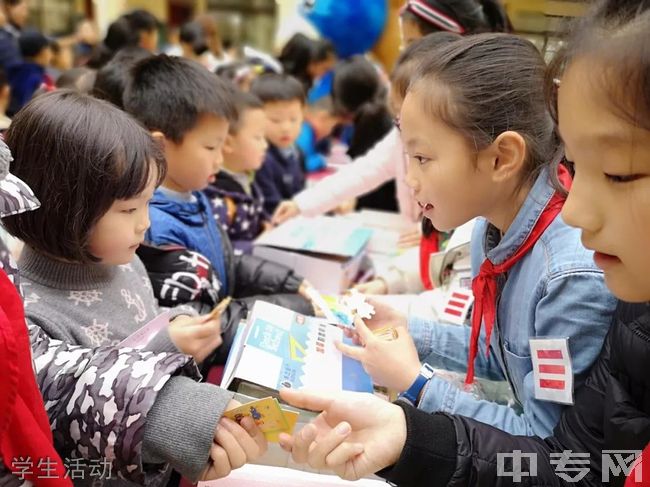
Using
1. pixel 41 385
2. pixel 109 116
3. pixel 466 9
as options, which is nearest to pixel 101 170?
pixel 109 116

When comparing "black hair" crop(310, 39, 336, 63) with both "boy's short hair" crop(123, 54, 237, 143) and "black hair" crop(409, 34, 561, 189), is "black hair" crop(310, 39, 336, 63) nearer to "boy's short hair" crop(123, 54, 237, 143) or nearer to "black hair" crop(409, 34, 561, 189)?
"boy's short hair" crop(123, 54, 237, 143)

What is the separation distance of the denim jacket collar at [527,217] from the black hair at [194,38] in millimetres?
3610

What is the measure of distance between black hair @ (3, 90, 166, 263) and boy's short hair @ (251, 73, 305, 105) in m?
1.50

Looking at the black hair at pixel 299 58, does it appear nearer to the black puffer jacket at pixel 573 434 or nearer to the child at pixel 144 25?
the child at pixel 144 25

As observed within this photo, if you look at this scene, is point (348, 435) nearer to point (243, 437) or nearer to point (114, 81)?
point (243, 437)

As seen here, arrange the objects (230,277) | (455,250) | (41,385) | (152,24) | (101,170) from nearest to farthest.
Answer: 1. (41,385)
2. (101,170)
3. (455,250)
4. (230,277)
5. (152,24)

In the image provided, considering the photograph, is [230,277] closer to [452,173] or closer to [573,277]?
[452,173]

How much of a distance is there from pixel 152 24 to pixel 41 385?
3179mm

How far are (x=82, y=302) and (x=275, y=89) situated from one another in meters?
1.60

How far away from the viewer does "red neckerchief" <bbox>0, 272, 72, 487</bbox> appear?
540mm

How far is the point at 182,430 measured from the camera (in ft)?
Result: 2.25

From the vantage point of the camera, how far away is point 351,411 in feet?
2.37

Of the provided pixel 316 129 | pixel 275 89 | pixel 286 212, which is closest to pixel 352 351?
pixel 286 212

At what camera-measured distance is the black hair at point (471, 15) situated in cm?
153
